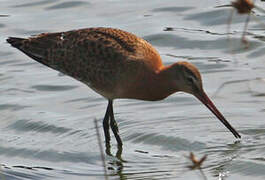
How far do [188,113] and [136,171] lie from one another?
1548 mm

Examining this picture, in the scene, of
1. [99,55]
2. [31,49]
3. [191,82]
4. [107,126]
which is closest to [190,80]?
[191,82]

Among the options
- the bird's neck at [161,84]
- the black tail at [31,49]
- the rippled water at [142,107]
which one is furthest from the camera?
the black tail at [31,49]

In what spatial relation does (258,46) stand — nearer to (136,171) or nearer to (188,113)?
(188,113)

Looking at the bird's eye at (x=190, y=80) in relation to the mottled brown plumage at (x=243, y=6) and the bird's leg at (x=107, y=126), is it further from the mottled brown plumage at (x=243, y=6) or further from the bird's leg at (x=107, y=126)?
the mottled brown plumage at (x=243, y=6)

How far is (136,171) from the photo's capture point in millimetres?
7430

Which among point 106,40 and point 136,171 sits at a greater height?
point 106,40

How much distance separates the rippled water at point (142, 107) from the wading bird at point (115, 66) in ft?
1.02

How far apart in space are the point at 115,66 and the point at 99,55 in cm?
27

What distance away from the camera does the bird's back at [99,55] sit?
7.85m

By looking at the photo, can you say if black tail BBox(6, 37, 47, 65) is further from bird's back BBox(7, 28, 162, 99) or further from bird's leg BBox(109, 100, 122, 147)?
bird's leg BBox(109, 100, 122, 147)

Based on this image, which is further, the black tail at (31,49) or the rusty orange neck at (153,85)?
the black tail at (31,49)

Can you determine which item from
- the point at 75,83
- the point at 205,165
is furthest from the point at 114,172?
the point at 75,83

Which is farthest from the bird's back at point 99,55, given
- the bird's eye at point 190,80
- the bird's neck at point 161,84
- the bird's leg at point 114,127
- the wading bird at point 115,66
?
the bird's eye at point 190,80

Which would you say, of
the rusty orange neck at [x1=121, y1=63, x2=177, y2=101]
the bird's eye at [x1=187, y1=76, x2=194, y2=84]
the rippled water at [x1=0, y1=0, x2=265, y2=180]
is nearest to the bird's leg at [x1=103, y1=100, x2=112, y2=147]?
the rippled water at [x1=0, y1=0, x2=265, y2=180]
